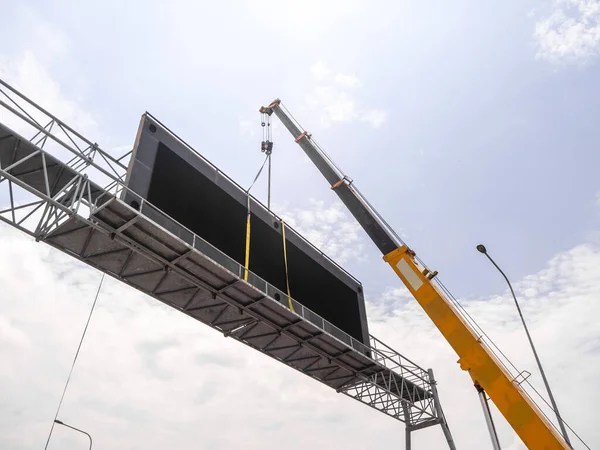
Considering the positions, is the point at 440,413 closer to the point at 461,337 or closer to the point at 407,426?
the point at 407,426

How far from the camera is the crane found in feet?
37.6

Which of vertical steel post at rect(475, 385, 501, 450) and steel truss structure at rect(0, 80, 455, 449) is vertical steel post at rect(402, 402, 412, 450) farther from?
vertical steel post at rect(475, 385, 501, 450)

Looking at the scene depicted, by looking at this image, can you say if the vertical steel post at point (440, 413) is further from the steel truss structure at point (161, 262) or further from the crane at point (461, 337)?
the crane at point (461, 337)

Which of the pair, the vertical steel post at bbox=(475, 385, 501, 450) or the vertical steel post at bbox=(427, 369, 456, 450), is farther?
the vertical steel post at bbox=(427, 369, 456, 450)

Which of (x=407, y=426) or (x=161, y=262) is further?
(x=407, y=426)

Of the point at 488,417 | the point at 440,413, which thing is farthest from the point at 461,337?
the point at 440,413

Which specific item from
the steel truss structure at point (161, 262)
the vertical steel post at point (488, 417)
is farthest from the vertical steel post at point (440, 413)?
the vertical steel post at point (488, 417)

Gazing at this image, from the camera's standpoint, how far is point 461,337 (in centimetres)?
1349

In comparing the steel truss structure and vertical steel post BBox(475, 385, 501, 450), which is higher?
the steel truss structure

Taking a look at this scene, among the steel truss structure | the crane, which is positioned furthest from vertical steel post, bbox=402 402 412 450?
the crane

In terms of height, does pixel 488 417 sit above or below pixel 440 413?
below

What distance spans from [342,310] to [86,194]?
11.7 metres

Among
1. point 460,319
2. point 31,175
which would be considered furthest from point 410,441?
point 31,175

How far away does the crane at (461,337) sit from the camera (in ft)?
37.6
